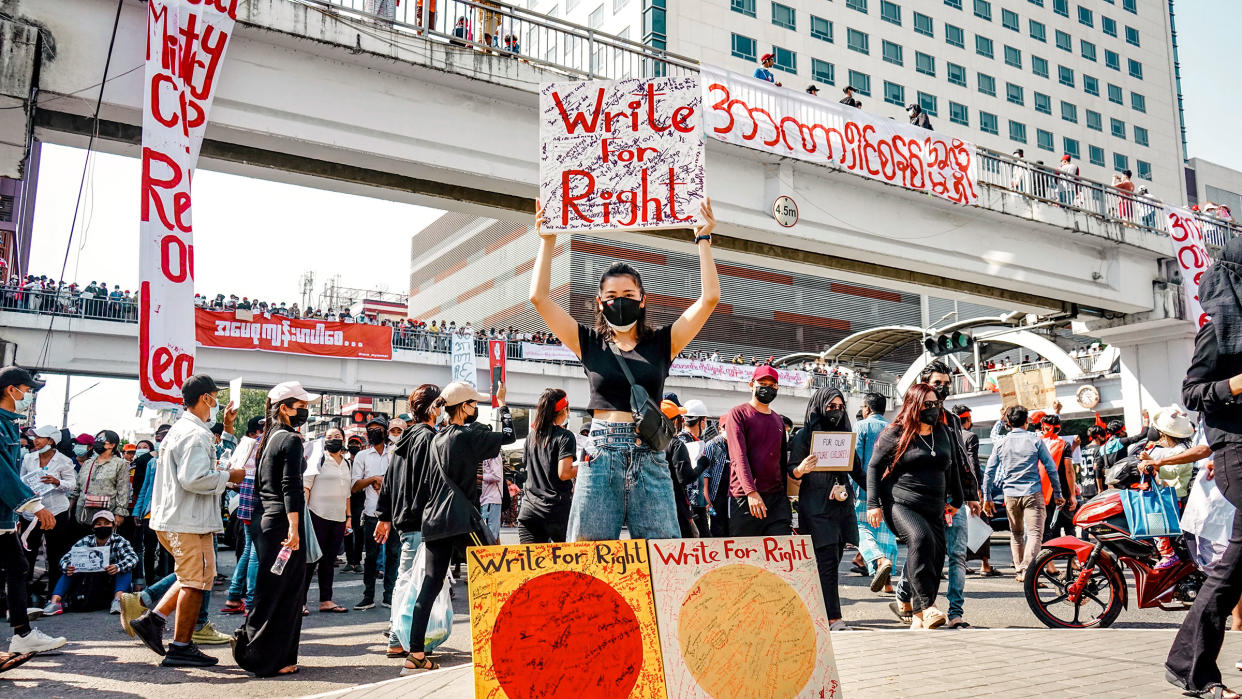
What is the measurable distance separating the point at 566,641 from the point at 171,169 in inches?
321

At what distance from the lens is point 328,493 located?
28.6 feet

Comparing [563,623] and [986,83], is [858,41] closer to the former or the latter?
[986,83]

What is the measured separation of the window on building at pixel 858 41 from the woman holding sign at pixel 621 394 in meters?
50.5

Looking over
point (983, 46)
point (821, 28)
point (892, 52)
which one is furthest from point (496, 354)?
point (983, 46)

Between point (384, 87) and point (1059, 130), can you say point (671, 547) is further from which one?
point (1059, 130)

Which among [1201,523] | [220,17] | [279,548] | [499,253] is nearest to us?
[1201,523]

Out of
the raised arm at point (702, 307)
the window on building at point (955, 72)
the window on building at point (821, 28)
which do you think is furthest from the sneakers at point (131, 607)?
the window on building at point (955, 72)

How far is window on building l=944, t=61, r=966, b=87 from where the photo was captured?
53812 millimetres

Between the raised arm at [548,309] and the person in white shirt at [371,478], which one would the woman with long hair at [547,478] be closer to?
the person in white shirt at [371,478]

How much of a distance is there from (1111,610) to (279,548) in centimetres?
629

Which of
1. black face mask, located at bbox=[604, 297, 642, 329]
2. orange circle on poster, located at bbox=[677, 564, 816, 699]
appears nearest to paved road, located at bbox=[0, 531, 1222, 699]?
orange circle on poster, located at bbox=[677, 564, 816, 699]

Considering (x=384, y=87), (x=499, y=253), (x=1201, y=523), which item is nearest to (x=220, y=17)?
(x=384, y=87)

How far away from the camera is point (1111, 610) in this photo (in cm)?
723

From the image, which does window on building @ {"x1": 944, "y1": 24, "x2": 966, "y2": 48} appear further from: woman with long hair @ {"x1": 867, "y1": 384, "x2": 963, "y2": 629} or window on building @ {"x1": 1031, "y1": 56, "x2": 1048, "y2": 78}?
woman with long hair @ {"x1": 867, "y1": 384, "x2": 963, "y2": 629}
